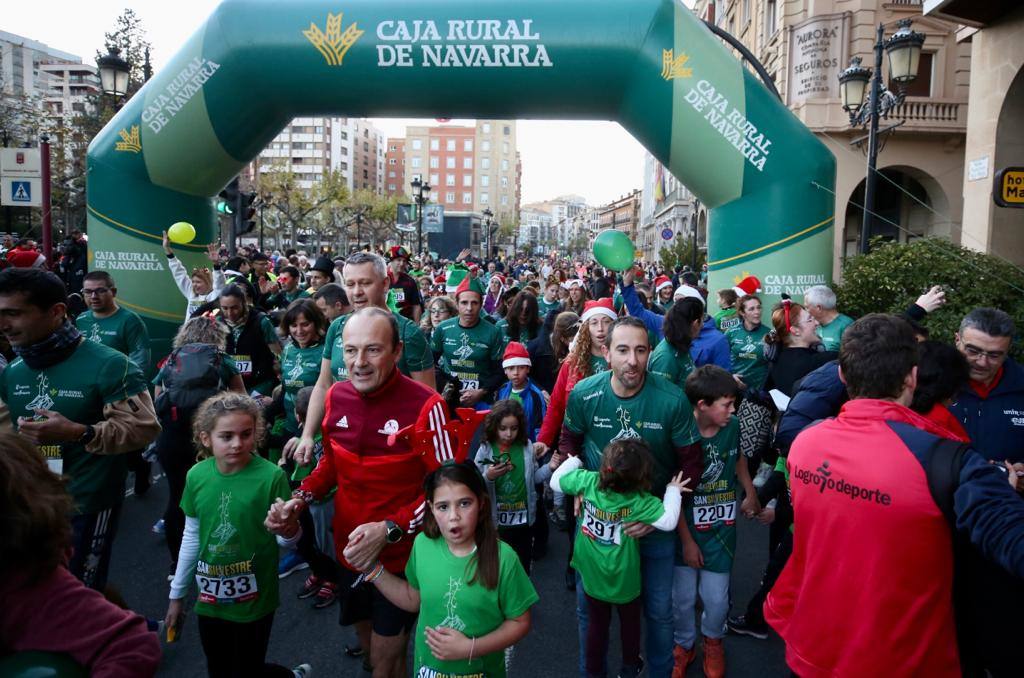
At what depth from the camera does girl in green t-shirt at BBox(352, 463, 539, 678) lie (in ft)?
7.93

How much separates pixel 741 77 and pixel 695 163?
3.45ft

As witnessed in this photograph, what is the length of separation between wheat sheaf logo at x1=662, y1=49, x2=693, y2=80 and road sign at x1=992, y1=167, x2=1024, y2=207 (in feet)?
10.8

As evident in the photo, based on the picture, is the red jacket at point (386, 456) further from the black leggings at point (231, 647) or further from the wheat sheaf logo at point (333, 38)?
the wheat sheaf logo at point (333, 38)

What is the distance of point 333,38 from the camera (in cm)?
781

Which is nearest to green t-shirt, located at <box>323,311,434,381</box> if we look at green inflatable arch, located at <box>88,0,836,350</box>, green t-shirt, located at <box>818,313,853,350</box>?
green t-shirt, located at <box>818,313,853,350</box>

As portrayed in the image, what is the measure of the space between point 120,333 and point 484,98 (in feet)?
16.8

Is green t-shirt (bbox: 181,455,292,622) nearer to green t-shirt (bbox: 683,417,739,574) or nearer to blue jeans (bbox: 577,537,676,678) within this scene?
blue jeans (bbox: 577,537,676,678)

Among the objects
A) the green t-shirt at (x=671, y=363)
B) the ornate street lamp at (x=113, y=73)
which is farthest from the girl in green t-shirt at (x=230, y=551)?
the ornate street lamp at (x=113, y=73)

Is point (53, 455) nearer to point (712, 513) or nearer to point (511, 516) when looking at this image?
point (511, 516)

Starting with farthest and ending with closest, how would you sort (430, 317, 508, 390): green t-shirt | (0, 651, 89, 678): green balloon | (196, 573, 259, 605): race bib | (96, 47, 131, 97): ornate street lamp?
1. (96, 47, 131, 97): ornate street lamp
2. (430, 317, 508, 390): green t-shirt
3. (196, 573, 259, 605): race bib
4. (0, 651, 89, 678): green balloon

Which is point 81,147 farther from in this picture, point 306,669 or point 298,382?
point 306,669

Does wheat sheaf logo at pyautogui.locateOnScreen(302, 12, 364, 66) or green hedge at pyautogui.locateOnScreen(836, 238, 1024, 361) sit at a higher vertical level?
wheat sheaf logo at pyautogui.locateOnScreen(302, 12, 364, 66)

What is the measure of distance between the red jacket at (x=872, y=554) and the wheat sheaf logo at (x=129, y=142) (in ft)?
29.7

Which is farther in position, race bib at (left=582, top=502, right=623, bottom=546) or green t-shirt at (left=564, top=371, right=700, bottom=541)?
green t-shirt at (left=564, top=371, right=700, bottom=541)
